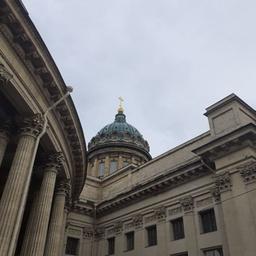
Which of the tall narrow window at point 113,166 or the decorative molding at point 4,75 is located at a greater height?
the tall narrow window at point 113,166

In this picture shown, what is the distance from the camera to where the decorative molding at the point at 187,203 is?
2325 cm

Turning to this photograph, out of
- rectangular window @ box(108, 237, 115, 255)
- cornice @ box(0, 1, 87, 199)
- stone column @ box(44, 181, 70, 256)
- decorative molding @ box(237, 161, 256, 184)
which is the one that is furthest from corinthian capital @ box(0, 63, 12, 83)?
rectangular window @ box(108, 237, 115, 255)

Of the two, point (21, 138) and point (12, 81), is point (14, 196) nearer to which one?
point (21, 138)

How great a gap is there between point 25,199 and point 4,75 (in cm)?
479

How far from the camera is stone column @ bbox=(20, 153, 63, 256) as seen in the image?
1389 cm

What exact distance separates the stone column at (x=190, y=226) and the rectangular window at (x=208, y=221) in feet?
2.13

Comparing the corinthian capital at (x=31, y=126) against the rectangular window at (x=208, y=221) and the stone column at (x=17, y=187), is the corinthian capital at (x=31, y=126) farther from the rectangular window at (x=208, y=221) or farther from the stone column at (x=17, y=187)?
the rectangular window at (x=208, y=221)

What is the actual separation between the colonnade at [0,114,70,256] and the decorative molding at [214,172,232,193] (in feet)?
33.1

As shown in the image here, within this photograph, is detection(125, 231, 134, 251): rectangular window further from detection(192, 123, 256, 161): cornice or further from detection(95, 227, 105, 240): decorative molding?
detection(192, 123, 256, 161): cornice

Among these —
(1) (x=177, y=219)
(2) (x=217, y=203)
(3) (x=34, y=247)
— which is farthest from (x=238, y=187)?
(3) (x=34, y=247)

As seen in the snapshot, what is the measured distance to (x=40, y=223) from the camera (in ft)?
47.2

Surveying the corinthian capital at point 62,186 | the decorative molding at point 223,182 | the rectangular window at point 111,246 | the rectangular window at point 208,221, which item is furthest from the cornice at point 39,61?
the rectangular window at point 111,246

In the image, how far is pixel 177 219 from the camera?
24.0 meters

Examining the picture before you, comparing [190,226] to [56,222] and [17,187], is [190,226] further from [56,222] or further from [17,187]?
[17,187]
